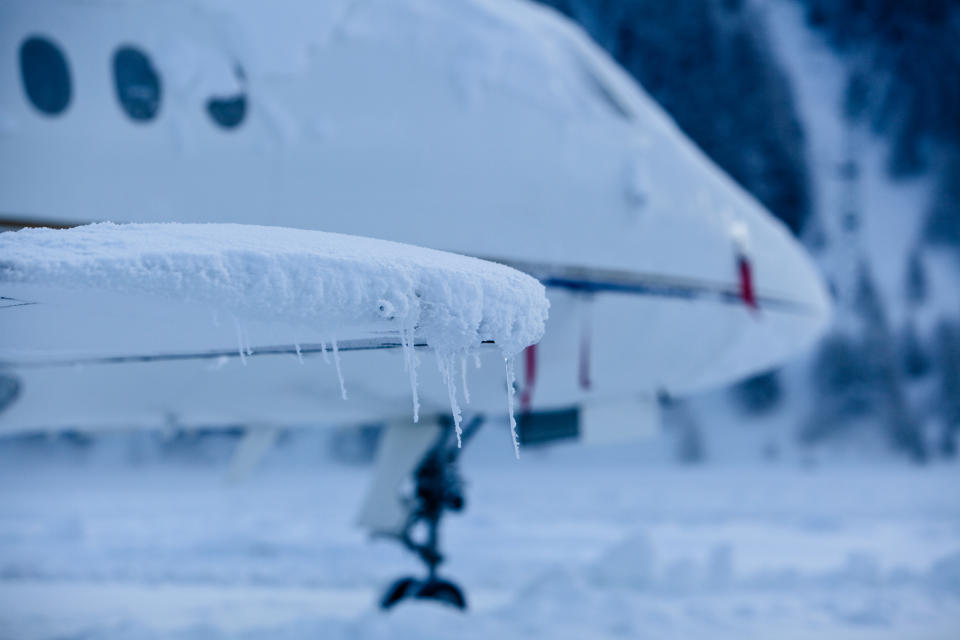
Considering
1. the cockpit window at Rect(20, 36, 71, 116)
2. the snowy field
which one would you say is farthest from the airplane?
the snowy field

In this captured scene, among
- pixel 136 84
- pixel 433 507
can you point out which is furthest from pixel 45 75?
pixel 433 507

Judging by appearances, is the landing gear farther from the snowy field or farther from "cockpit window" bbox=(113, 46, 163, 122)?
"cockpit window" bbox=(113, 46, 163, 122)

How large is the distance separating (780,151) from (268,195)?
75.8ft

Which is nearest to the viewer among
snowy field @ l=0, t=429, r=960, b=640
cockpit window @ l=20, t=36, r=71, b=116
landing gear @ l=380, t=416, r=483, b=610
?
cockpit window @ l=20, t=36, r=71, b=116

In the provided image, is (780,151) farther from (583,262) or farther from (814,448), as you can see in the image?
(583,262)

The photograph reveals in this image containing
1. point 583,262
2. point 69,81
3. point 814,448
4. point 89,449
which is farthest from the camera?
point 89,449

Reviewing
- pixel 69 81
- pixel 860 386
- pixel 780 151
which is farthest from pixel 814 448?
pixel 69 81

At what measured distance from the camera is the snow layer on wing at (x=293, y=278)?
117 centimetres

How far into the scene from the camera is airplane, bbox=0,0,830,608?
Answer: 2500mm

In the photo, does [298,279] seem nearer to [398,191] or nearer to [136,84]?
[136,84]

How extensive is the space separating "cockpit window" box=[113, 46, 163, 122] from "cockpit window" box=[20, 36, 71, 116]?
140 mm

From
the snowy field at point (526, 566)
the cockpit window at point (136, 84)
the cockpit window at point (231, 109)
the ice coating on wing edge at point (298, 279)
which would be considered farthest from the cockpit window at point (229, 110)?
the snowy field at point (526, 566)

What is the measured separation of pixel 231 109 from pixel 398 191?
0.62m

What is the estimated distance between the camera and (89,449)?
26016 mm
